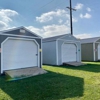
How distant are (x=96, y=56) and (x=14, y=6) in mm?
11913

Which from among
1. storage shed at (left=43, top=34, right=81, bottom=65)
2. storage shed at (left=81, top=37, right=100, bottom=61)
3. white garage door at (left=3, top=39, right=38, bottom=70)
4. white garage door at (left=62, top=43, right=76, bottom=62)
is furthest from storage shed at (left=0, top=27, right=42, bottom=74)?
storage shed at (left=81, top=37, right=100, bottom=61)

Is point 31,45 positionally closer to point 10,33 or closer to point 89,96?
point 10,33

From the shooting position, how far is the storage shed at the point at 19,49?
7609 millimetres

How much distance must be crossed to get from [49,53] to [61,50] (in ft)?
4.61

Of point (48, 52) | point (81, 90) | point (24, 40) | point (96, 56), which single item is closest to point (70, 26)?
point (96, 56)

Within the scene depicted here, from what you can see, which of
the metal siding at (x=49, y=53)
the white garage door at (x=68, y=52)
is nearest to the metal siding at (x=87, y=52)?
the white garage door at (x=68, y=52)

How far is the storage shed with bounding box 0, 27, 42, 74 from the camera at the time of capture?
7609 millimetres

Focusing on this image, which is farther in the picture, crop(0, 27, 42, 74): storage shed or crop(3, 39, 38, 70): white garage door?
crop(3, 39, 38, 70): white garage door

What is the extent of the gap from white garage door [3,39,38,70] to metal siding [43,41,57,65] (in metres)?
3.11

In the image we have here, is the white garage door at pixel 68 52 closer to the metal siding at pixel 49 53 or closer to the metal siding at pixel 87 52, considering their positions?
the metal siding at pixel 49 53

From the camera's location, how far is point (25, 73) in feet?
24.1

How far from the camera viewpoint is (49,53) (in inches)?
505

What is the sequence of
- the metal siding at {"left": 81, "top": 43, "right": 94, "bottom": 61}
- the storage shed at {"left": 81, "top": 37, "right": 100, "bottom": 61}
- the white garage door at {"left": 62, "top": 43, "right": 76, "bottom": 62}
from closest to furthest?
the white garage door at {"left": 62, "top": 43, "right": 76, "bottom": 62}
the storage shed at {"left": 81, "top": 37, "right": 100, "bottom": 61}
the metal siding at {"left": 81, "top": 43, "right": 94, "bottom": 61}

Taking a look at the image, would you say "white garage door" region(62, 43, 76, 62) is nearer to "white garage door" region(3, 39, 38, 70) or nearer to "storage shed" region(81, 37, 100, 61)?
"storage shed" region(81, 37, 100, 61)
